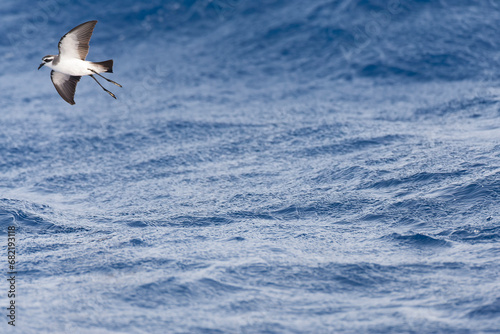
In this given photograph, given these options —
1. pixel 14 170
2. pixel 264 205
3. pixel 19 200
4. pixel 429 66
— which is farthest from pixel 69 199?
pixel 429 66

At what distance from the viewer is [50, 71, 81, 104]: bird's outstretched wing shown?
26.6 ft

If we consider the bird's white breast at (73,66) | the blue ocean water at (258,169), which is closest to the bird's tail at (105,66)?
the bird's white breast at (73,66)

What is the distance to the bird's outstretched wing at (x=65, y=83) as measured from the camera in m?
8.09

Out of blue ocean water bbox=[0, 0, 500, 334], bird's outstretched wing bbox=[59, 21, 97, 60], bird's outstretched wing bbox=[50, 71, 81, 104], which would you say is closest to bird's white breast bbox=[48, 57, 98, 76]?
bird's outstretched wing bbox=[59, 21, 97, 60]

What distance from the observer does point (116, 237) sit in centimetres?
833

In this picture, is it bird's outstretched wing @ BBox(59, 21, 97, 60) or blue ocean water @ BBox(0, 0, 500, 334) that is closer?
blue ocean water @ BBox(0, 0, 500, 334)

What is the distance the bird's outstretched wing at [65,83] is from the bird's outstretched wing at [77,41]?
0.60 metres

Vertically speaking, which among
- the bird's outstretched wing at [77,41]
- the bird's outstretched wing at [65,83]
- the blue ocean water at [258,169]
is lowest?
the blue ocean water at [258,169]

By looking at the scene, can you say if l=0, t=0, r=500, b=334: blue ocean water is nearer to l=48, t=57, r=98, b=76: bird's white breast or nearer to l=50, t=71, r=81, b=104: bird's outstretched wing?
l=50, t=71, r=81, b=104: bird's outstretched wing

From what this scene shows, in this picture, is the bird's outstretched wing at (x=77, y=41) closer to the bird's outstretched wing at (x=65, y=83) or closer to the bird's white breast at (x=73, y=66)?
the bird's white breast at (x=73, y=66)

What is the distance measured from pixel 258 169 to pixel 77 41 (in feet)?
13.4

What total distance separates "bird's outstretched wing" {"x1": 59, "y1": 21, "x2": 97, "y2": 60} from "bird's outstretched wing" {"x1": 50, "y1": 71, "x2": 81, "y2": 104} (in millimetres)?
601

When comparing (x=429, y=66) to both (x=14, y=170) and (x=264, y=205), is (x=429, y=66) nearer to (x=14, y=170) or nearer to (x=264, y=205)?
(x=264, y=205)

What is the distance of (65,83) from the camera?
8.13 metres
